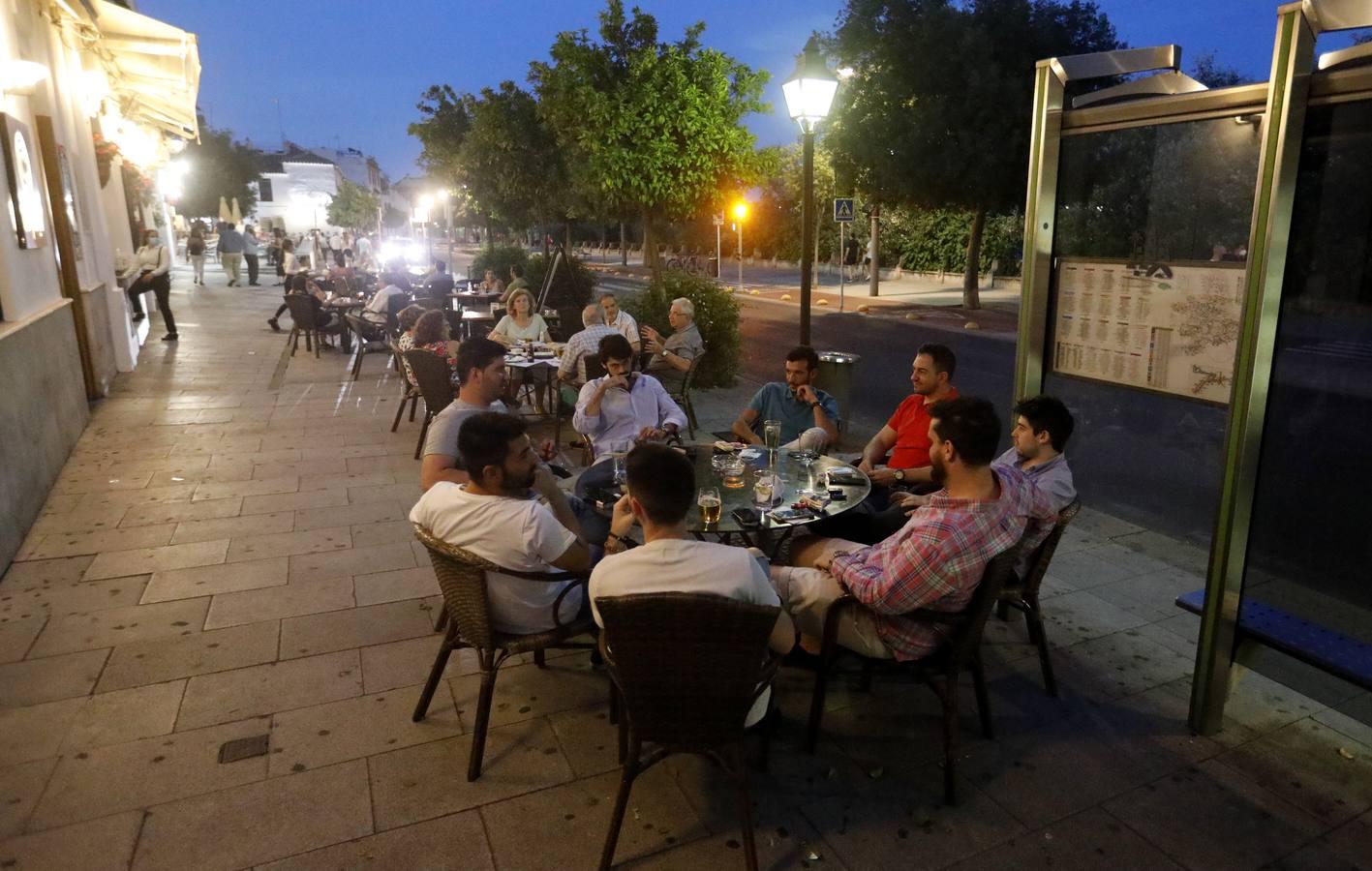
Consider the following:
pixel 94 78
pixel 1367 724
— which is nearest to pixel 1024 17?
pixel 94 78

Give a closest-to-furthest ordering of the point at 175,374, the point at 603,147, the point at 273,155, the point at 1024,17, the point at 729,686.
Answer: the point at 729,686
the point at 175,374
the point at 603,147
the point at 1024,17
the point at 273,155

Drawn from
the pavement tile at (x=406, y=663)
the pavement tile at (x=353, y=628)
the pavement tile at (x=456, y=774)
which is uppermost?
the pavement tile at (x=353, y=628)

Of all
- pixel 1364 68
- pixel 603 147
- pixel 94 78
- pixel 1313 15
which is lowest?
pixel 1364 68

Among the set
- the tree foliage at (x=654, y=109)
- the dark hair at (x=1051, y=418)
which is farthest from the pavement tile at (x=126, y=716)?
the tree foliage at (x=654, y=109)

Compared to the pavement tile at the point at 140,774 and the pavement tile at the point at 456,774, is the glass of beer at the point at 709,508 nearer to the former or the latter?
the pavement tile at the point at 456,774

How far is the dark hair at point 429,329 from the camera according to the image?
7.21 metres

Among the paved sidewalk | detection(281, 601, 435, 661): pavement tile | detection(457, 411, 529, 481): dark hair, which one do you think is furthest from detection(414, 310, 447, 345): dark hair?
detection(457, 411, 529, 481): dark hair

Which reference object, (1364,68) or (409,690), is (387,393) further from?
(1364,68)

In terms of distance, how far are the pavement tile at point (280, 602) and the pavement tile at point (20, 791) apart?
3.37 ft

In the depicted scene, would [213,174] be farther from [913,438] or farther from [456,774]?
[456,774]

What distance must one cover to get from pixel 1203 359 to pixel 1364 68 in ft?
3.47

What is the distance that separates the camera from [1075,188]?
12.1 feet

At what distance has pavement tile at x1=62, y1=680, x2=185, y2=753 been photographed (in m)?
3.07

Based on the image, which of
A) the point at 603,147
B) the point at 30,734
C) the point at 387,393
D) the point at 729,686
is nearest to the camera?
the point at 729,686
